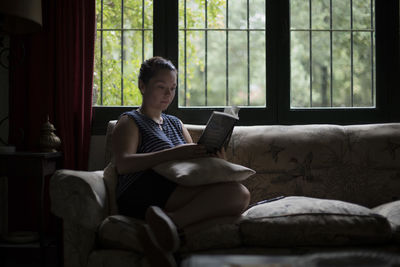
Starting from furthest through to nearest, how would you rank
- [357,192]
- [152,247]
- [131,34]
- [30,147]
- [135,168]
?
[131,34]
[30,147]
[357,192]
[135,168]
[152,247]

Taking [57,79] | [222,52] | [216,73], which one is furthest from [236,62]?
[57,79]

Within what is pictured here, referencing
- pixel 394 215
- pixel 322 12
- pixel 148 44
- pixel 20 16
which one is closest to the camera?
pixel 394 215

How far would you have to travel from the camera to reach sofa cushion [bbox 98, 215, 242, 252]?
157cm

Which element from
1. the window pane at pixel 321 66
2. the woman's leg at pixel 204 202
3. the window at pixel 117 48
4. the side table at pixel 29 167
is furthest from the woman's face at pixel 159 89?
the window pane at pixel 321 66

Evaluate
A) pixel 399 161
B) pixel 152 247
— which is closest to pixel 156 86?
pixel 152 247

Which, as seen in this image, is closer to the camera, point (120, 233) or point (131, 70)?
point (120, 233)

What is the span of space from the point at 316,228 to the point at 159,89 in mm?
964

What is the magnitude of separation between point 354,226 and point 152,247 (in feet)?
2.57

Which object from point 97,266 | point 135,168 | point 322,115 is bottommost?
point 97,266

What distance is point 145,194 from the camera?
5.67 feet

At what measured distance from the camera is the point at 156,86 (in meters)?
1.97

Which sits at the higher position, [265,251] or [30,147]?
[30,147]

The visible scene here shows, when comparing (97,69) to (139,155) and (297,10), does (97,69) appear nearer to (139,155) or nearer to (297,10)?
(139,155)

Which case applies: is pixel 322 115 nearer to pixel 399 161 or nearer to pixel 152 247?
pixel 399 161
